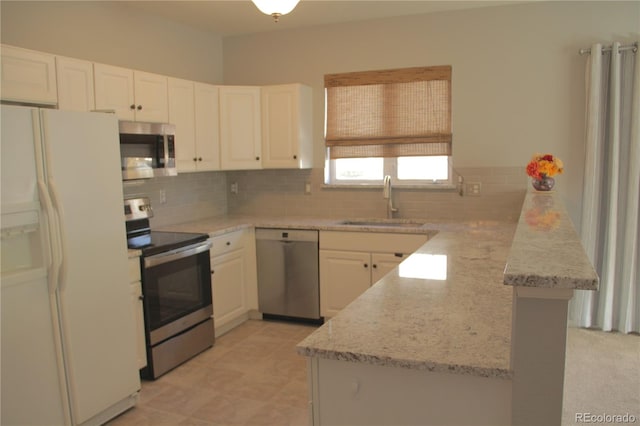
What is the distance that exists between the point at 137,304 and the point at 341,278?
168cm

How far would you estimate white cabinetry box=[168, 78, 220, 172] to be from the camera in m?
3.96

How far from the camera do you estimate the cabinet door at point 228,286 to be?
3.95 meters

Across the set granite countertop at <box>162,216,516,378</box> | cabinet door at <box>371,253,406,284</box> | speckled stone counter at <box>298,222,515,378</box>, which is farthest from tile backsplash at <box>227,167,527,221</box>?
speckled stone counter at <box>298,222,515,378</box>

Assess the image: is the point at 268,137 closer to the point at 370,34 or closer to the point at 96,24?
the point at 370,34

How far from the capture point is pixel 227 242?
407 cm

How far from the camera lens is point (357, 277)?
4.06 metres

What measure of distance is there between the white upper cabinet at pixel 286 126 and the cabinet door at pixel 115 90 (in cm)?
136

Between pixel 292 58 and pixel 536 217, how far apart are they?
10.5 ft

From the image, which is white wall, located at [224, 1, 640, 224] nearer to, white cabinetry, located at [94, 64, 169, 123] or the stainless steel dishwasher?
the stainless steel dishwasher

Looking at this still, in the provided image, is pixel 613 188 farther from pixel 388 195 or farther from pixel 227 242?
pixel 227 242

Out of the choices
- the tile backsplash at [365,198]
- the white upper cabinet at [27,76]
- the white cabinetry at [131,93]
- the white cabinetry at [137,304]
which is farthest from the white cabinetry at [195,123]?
the white cabinetry at [137,304]

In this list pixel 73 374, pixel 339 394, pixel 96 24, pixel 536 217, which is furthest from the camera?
pixel 96 24

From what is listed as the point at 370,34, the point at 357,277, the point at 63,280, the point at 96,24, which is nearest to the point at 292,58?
the point at 370,34

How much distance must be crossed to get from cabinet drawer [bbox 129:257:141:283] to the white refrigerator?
21 cm
